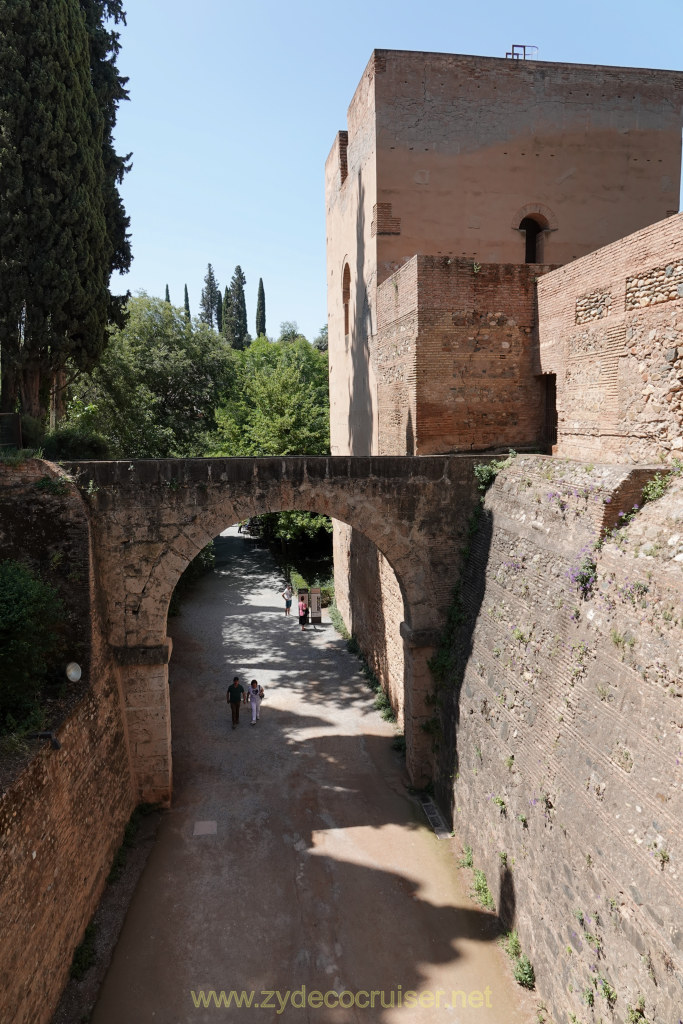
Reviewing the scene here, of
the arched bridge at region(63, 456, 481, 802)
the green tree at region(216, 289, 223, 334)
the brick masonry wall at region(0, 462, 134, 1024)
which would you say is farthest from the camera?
the green tree at region(216, 289, 223, 334)

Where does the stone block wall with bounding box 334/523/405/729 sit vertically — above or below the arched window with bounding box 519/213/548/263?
below

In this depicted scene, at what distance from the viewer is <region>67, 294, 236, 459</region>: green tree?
21.2 m

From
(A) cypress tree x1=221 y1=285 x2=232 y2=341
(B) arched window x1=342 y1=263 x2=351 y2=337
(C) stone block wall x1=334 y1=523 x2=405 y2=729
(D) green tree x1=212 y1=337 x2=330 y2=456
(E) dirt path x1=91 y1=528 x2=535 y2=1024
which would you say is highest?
(A) cypress tree x1=221 y1=285 x2=232 y2=341

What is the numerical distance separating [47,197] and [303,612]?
12.0 metres

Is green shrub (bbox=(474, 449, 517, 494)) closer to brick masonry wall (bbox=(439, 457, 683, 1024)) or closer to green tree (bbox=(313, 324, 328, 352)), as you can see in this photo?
brick masonry wall (bbox=(439, 457, 683, 1024))

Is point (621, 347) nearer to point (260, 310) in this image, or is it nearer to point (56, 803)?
point (56, 803)

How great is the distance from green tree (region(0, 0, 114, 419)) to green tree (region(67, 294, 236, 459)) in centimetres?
564

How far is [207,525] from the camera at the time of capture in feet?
30.7

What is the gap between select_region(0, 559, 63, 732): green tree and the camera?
728 cm

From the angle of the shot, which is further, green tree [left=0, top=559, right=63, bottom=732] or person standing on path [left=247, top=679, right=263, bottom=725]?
person standing on path [left=247, top=679, right=263, bottom=725]

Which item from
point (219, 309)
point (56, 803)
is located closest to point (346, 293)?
point (56, 803)

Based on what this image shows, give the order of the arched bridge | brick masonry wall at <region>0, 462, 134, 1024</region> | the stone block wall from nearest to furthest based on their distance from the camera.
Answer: brick masonry wall at <region>0, 462, 134, 1024</region>, the arched bridge, the stone block wall

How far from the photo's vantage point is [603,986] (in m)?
5.54

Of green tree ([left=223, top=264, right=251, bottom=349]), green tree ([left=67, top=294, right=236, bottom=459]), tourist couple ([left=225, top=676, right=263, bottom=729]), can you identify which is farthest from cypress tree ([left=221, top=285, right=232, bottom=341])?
tourist couple ([left=225, top=676, right=263, bottom=729])
